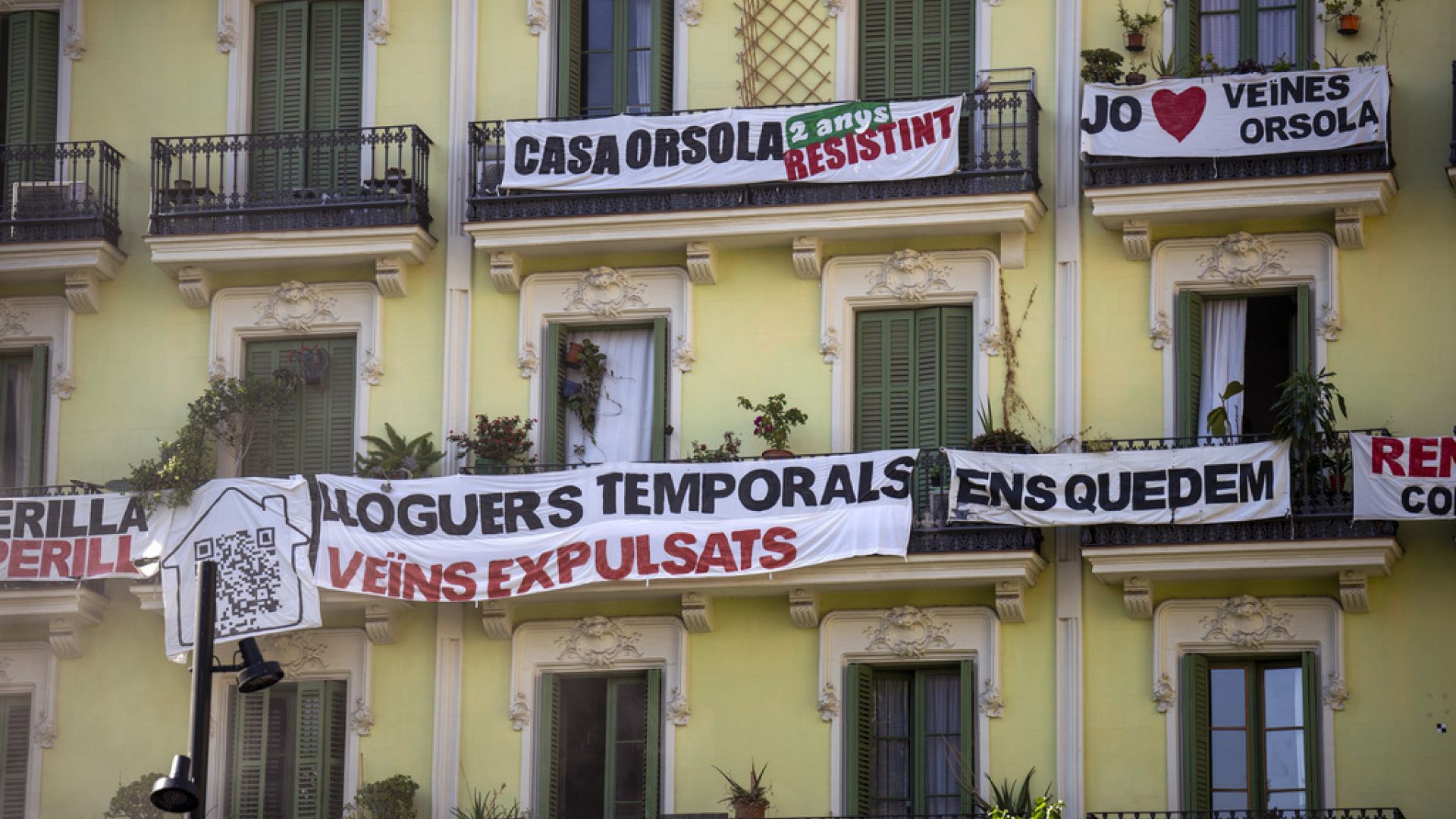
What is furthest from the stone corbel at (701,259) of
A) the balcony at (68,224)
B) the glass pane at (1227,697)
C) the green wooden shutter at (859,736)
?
the glass pane at (1227,697)

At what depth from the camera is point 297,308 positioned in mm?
30281

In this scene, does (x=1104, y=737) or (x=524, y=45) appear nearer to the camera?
(x=1104, y=737)

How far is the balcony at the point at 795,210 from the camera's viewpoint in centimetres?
2842

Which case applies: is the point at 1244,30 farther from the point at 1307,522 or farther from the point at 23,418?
the point at 23,418

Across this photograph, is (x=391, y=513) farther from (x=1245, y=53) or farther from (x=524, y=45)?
(x=1245, y=53)

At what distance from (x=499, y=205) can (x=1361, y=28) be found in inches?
370

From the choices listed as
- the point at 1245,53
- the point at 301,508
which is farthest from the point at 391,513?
the point at 1245,53

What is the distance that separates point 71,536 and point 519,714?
5218 millimetres

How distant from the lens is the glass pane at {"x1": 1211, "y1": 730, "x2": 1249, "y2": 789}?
27.2 meters

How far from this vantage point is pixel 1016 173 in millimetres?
28359

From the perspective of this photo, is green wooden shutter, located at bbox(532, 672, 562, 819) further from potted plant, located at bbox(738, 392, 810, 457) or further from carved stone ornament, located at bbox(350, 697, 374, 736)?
potted plant, located at bbox(738, 392, 810, 457)

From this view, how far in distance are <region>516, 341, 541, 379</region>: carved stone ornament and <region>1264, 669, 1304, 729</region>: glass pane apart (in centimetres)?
850

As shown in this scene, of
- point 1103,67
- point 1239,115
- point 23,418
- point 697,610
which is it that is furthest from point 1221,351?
point 23,418

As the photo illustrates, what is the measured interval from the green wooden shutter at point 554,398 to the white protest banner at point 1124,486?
4563 millimetres
